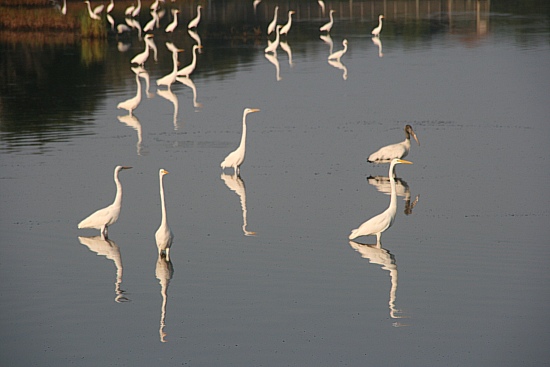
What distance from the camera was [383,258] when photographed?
1215 centimetres

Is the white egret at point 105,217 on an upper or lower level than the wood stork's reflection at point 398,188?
upper

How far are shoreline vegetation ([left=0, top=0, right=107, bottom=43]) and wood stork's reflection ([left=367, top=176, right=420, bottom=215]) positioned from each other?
2931 cm

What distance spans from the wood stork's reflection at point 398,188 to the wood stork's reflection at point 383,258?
1.85 metres

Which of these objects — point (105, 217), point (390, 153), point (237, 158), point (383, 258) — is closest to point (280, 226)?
point (383, 258)

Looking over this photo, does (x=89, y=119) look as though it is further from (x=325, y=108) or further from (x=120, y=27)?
(x=120, y=27)

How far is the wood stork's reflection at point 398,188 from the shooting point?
14.8 meters

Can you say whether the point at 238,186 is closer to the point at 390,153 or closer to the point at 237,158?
the point at 237,158

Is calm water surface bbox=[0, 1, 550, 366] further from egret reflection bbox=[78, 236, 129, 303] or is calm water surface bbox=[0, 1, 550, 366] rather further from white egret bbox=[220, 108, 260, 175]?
white egret bbox=[220, 108, 260, 175]

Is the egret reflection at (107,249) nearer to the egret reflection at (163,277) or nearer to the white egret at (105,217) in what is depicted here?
the white egret at (105,217)

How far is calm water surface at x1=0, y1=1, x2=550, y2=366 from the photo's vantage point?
9602 mm

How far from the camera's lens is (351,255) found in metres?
12.3

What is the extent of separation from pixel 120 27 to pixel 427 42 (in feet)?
45.3

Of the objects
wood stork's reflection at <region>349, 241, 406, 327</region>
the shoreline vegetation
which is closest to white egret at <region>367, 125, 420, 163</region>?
wood stork's reflection at <region>349, 241, 406, 327</region>

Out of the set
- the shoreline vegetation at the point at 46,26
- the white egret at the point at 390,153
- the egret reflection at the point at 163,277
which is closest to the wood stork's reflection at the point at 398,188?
the white egret at the point at 390,153
